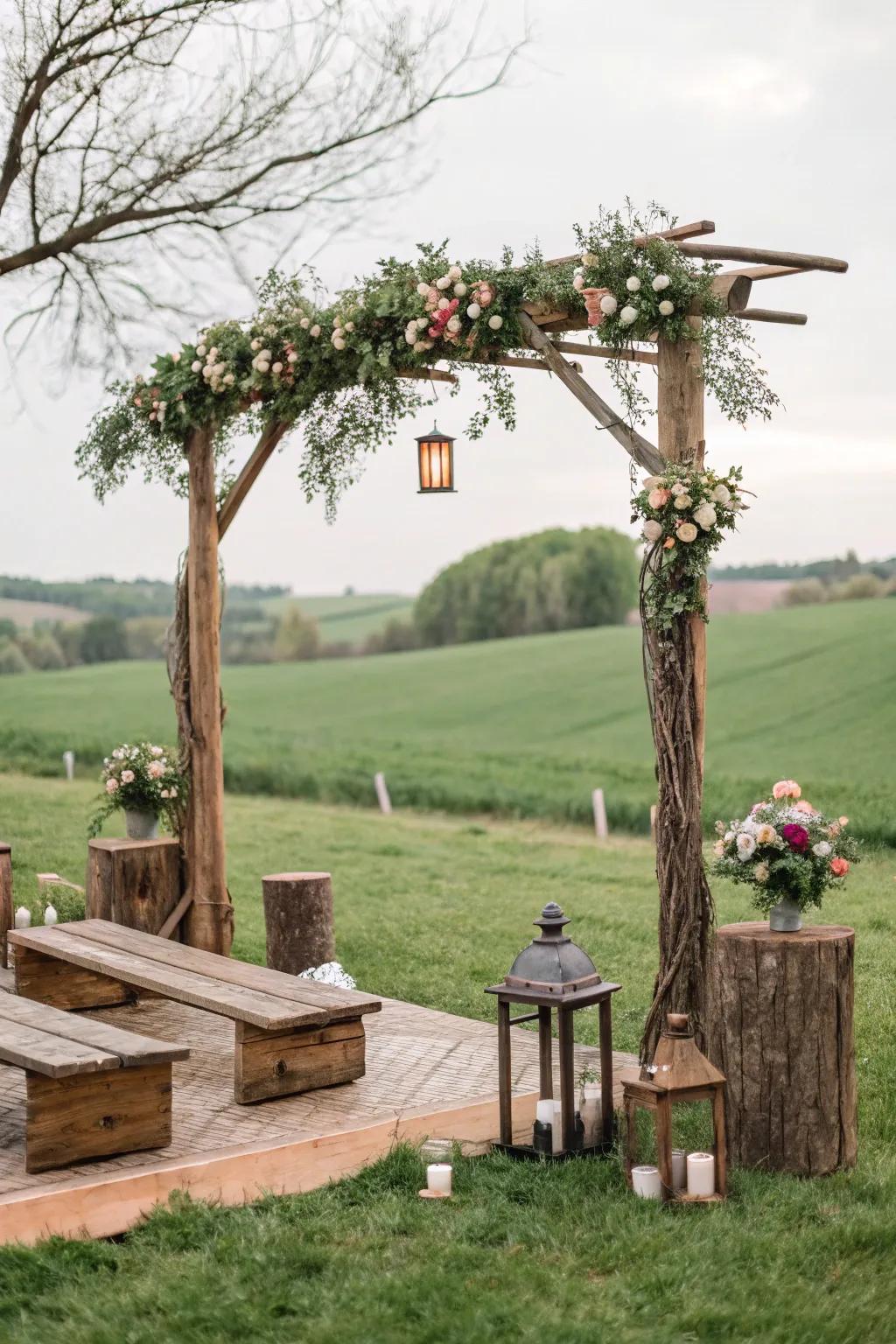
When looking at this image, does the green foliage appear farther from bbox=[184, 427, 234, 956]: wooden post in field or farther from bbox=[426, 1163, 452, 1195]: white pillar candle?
bbox=[426, 1163, 452, 1195]: white pillar candle

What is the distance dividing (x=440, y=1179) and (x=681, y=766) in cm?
178

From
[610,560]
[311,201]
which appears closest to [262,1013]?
[311,201]

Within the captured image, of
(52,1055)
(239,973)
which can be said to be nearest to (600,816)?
(239,973)

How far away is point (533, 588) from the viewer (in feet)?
108

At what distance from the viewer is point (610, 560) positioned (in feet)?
105

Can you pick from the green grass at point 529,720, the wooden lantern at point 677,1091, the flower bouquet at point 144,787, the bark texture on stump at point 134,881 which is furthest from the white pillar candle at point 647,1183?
the green grass at point 529,720

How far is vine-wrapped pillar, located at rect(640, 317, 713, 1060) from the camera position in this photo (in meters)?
5.42

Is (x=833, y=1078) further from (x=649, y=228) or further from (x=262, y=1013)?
(x=649, y=228)

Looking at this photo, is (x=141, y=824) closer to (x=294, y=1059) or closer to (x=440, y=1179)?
(x=294, y=1059)

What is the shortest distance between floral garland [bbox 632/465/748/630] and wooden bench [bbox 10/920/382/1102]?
6.31ft

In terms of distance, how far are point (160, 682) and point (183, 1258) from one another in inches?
1049

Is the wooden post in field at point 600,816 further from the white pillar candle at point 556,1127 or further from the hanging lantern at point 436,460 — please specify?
the white pillar candle at point 556,1127

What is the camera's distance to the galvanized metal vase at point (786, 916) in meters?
4.72

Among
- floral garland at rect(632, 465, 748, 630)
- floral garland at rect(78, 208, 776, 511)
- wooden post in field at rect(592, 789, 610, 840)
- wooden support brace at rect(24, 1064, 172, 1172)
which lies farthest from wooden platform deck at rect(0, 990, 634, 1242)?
wooden post in field at rect(592, 789, 610, 840)
